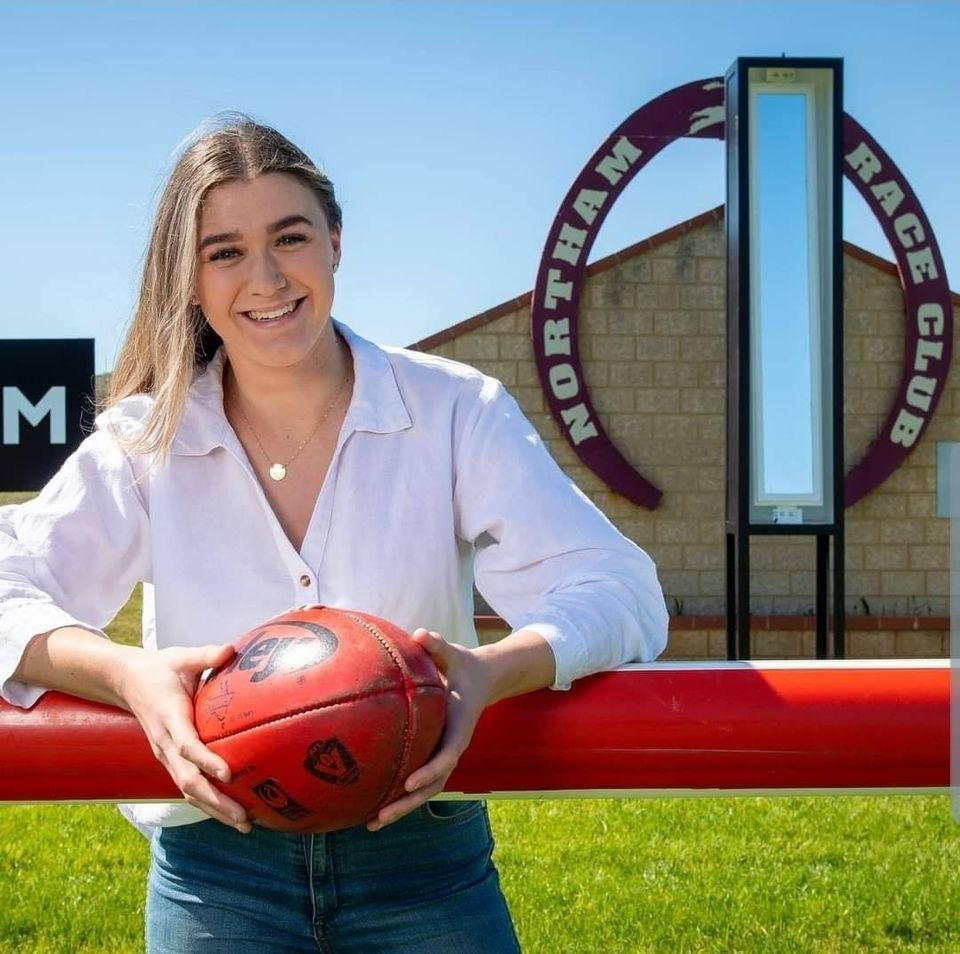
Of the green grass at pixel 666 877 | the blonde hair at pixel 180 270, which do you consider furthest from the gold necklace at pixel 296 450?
the green grass at pixel 666 877

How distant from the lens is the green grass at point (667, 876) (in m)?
3.55

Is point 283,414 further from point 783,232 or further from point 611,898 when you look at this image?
point 783,232

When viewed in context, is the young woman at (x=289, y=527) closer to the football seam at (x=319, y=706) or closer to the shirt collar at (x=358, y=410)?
the shirt collar at (x=358, y=410)

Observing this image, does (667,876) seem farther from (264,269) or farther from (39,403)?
(39,403)

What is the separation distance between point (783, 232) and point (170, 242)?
4.80m

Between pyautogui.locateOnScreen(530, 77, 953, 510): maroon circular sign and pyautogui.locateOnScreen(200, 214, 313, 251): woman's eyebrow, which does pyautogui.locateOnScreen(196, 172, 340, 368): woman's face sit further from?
pyautogui.locateOnScreen(530, 77, 953, 510): maroon circular sign

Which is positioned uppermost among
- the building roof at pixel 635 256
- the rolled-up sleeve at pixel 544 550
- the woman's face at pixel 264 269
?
the building roof at pixel 635 256

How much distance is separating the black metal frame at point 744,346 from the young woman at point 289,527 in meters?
4.40

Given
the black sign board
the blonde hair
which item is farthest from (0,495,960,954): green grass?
the black sign board

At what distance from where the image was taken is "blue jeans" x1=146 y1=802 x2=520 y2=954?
5.76 ft

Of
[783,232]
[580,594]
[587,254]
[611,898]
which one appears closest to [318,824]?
[580,594]

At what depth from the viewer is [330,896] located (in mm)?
1755

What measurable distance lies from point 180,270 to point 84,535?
0.41 metres

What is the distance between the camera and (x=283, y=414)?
192 centimetres
